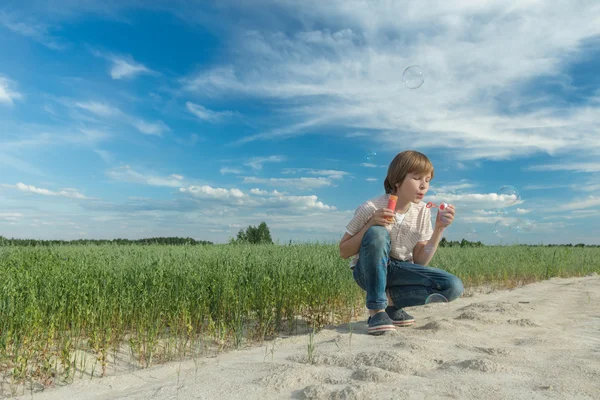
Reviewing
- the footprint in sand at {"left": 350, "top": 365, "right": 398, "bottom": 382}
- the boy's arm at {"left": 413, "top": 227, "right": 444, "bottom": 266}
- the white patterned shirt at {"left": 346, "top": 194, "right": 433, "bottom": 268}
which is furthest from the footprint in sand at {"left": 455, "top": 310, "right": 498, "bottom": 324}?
the footprint in sand at {"left": 350, "top": 365, "right": 398, "bottom": 382}

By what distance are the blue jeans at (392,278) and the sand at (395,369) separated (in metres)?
0.28

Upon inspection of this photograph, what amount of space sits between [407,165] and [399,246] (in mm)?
764

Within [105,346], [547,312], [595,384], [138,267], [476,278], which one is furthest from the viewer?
[476,278]

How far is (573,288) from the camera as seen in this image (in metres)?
7.48

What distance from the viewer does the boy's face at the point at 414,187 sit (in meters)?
3.92

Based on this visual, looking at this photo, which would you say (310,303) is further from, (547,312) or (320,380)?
(547,312)

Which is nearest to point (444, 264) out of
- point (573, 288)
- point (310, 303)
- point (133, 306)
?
point (573, 288)

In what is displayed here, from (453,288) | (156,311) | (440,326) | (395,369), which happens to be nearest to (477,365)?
(395,369)

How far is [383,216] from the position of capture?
3.84 metres

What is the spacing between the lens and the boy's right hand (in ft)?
12.5

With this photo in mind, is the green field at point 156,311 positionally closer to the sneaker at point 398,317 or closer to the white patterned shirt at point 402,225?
the sneaker at point 398,317

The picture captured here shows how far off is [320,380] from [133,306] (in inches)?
87.0

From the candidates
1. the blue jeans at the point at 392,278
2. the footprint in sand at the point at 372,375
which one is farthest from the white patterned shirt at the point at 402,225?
the footprint in sand at the point at 372,375

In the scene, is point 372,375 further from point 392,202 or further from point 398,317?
point 398,317
